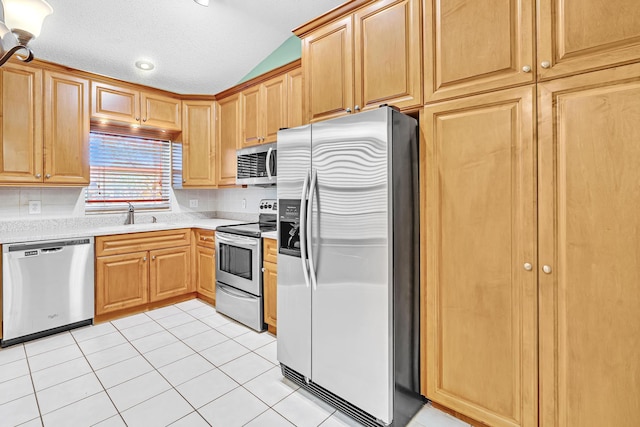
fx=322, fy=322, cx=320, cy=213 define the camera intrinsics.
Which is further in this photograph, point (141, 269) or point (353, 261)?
point (141, 269)

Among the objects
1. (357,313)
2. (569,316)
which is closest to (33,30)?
(357,313)

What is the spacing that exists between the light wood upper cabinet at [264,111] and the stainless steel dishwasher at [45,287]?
1.82 m

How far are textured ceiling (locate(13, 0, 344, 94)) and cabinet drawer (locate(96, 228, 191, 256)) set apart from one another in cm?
169

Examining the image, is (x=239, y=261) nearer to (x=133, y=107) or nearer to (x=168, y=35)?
(x=133, y=107)

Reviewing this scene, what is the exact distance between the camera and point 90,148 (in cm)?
344

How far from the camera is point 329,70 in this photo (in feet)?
7.11

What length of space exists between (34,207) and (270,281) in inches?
96.7

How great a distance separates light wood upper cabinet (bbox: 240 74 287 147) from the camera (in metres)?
3.10

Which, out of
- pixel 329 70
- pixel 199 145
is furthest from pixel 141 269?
pixel 329 70

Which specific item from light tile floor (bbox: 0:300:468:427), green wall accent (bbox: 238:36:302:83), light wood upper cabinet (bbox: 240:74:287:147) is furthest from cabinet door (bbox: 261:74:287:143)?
light tile floor (bbox: 0:300:468:427)

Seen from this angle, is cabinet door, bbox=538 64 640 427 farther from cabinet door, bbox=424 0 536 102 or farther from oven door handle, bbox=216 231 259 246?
oven door handle, bbox=216 231 259 246

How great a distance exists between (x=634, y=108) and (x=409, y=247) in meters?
1.05

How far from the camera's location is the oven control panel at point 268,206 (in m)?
3.46

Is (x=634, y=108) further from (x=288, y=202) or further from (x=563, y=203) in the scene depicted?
(x=288, y=202)
